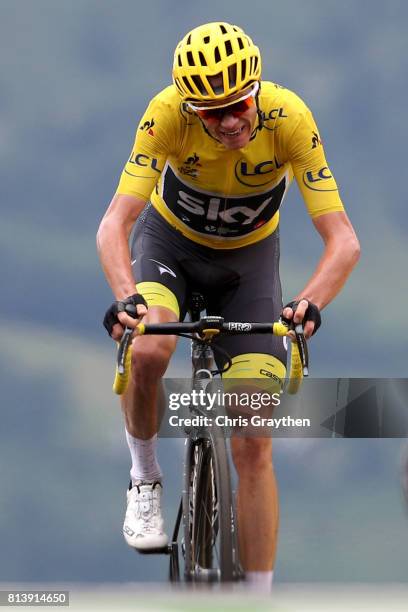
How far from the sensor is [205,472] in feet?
15.5

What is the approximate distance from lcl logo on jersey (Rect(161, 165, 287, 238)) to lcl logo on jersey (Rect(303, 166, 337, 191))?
0.39 metres

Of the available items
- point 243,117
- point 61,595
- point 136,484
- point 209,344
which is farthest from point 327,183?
point 61,595

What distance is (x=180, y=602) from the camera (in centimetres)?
286

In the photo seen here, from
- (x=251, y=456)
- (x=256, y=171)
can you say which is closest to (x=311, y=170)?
(x=256, y=171)

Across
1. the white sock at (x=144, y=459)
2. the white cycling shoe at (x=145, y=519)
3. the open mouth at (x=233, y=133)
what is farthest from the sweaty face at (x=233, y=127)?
the white cycling shoe at (x=145, y=519)

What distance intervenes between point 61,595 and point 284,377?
2052 millimetres

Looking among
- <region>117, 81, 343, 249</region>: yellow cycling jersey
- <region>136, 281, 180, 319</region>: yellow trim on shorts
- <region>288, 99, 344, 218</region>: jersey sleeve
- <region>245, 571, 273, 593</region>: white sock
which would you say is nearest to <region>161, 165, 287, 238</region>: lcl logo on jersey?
<region>117, 81, 343, 249</region>: yellow cycling jersey

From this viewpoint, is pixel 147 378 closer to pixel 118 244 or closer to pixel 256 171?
pixel 118 244

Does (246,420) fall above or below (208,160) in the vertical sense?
below

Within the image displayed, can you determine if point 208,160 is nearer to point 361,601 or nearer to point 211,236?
point 211,236

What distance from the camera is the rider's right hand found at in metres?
4.14

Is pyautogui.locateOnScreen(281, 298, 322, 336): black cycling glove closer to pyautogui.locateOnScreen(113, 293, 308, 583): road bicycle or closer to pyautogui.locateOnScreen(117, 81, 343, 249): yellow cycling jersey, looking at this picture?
pyautogui.locateOnScreen(113, 293, 308, 583): road bicycle

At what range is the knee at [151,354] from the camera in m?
4.83

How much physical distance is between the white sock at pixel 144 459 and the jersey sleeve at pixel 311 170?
1.36 metres
